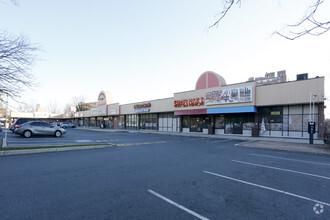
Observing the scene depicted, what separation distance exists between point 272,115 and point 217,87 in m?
7.29

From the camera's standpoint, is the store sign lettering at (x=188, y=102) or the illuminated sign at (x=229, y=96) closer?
the illuminated sign at (x=229, y=96)

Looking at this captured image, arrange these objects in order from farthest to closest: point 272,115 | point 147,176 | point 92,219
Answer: point 272,115
point 147,176
point 92,219

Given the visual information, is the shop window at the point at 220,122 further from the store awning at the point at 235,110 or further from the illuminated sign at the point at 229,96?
the illuminated sign at the point at 229,96

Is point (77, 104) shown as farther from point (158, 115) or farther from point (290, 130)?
point (290, 130)

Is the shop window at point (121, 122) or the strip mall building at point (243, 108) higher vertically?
the strip mall building at point (243, 108)

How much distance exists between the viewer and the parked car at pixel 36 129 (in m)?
16.2

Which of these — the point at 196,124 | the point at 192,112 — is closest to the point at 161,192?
the point at 192,112

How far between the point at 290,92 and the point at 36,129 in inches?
1033

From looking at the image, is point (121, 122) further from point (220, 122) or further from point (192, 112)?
point (220, 122)

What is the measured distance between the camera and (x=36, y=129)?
17.0 meters

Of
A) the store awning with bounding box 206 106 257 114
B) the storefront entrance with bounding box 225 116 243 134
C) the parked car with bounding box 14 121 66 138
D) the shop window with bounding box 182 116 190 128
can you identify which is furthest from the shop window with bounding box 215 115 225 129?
the parked car with bounding box 14 121 66 138

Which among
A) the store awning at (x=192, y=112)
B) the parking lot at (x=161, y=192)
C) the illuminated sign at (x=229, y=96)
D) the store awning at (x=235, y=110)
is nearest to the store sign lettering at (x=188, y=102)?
the store awning at (x=192, y=112)

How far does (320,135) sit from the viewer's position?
16.2 meters

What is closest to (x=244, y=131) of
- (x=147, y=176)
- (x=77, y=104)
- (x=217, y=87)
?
(x=217, y=87)
